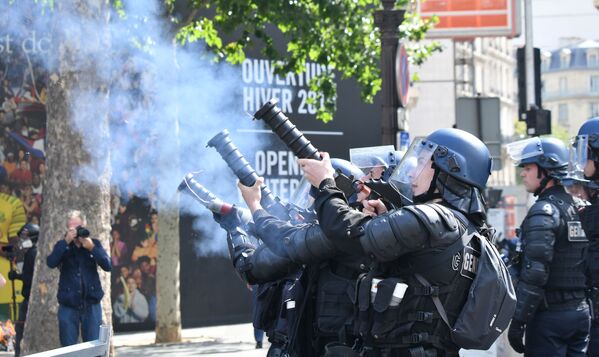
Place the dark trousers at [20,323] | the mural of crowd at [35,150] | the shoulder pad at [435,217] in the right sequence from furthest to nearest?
the mural of crowd at [35,150]
the dark trousers at [20,323]
the shoulder pad at [435,217]

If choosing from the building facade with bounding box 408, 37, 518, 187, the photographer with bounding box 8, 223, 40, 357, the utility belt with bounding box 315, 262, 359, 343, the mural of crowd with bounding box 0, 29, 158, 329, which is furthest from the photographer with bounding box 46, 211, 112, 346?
the building facade with bounding box 408, 37, 518, 187

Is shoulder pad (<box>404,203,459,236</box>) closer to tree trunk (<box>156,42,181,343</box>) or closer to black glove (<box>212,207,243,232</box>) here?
black glove (<box>212,207,243,232</box>)

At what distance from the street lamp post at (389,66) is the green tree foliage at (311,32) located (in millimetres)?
2169

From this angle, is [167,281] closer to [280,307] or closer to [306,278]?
[280,307]

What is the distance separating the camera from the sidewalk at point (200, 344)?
13558 millimetres

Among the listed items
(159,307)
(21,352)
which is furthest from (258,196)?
(159,307)

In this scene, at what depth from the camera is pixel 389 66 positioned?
40.5 feet

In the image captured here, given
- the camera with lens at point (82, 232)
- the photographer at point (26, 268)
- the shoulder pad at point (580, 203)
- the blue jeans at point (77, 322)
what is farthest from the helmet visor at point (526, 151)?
the photographer at point (26, 268)

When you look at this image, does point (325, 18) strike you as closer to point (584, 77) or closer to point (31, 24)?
point (31, 24)

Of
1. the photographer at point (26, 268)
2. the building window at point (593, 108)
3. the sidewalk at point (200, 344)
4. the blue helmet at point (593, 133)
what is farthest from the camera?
the building window at point (593, 108)

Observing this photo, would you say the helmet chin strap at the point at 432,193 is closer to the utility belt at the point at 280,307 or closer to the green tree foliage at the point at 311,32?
the utility belt at the point at 280,307

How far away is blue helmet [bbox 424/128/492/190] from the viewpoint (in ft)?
16.3

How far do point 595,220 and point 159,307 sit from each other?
28.7 ft

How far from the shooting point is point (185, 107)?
1391cm
